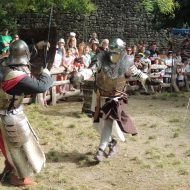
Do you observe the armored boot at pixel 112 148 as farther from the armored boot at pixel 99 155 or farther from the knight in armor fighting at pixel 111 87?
the armored boot at pixel 99 155

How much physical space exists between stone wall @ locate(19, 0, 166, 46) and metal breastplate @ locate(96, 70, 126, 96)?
667 inches

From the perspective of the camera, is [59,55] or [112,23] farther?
[112,23]

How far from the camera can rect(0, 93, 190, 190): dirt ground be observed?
5789 mm

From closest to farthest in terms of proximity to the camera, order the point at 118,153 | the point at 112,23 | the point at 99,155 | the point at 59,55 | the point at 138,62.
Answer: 1. the point at 99,155
2. the point at 118,153
3. the point at 59,55
4. the point at 138,62
5. the point at 112,23

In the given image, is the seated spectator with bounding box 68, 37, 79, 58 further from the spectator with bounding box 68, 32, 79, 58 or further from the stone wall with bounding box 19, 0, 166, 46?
the stone wall with bounding box 19, 0, 166, 46

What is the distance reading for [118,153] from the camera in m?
7.01

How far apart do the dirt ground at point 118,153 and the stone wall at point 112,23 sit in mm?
13464

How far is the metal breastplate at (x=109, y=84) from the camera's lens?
21.2ft

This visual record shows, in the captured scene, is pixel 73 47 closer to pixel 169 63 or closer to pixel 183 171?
pixel 169 63

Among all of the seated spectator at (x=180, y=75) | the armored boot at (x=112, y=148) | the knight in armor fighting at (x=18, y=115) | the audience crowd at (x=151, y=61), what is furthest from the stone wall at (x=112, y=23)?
the knight in armor fighting at (x=18, y=115)

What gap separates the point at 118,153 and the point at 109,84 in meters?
1.11

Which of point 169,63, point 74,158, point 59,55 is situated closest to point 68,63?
point 59,55

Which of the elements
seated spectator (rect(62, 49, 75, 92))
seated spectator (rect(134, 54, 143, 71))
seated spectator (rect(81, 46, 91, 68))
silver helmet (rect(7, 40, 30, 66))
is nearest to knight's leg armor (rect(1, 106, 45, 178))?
silver helmet (rect(7, 40, 30, 66))

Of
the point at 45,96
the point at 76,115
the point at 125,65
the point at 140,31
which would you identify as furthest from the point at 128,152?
the point at 140,31
